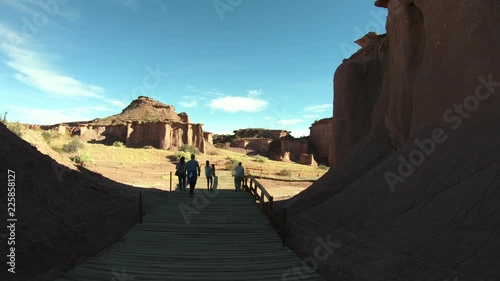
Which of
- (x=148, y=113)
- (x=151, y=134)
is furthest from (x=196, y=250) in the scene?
(x=148, y=113)

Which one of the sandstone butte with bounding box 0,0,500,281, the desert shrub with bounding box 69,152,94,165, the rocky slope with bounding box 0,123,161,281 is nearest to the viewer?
the sandstone butte with bounding box 0,0,500,281

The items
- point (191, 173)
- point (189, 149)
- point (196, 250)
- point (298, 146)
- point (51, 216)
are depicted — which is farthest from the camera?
point (298, 146)

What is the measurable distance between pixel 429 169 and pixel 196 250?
5370 mm

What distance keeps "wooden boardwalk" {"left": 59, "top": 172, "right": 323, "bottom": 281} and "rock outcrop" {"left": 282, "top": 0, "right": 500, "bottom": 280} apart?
0.99 meters

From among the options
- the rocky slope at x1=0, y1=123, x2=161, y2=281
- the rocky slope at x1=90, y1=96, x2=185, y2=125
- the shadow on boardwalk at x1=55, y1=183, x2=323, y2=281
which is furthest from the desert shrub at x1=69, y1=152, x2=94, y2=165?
the rocky slope at x1=90, y1=96, x2=185, y2=125

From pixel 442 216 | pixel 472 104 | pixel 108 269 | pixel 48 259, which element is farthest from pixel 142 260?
pixel 472 104

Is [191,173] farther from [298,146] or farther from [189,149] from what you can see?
[298,146]

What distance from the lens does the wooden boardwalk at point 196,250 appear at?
5898 millimetres

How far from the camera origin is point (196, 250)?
7.39 m

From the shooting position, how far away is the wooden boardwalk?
590cm

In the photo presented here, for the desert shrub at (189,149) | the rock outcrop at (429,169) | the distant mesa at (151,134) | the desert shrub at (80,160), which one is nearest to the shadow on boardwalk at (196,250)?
the rock outcrop at (429,169)

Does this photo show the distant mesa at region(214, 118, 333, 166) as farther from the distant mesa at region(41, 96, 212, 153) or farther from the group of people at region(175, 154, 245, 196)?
the group of people at region(175, 154, 245, 196)

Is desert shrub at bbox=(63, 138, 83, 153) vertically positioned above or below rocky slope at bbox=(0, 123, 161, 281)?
above

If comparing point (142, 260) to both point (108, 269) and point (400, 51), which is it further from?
point (400, 51)
